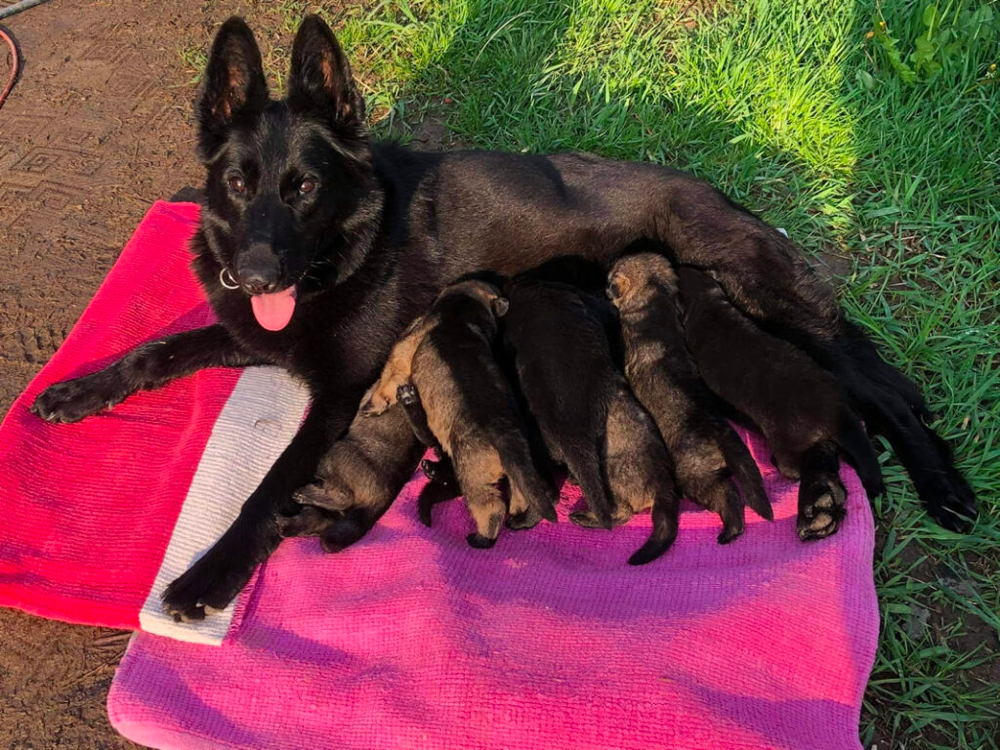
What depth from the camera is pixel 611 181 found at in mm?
3607

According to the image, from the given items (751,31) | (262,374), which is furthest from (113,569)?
(751,31)

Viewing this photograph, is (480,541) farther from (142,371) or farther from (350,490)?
(142,371)

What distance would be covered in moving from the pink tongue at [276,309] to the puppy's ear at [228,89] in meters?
0.61

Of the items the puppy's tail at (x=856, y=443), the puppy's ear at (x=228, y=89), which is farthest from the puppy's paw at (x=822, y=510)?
the puppy's ear at (x=228, y=89)

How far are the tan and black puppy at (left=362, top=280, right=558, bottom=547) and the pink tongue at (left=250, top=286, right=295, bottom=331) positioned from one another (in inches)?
18.3

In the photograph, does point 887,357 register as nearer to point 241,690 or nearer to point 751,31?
point 751,31

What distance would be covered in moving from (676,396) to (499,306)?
866mm

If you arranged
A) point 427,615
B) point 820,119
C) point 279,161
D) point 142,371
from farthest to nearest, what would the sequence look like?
1. point 820,119
2. point 142,371
3. point 279,161
4. point 427,615

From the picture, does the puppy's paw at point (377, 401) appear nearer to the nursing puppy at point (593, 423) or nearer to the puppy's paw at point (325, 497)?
the puppy's paw at point (325, 497)

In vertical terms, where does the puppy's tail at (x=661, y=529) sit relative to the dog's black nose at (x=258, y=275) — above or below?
below

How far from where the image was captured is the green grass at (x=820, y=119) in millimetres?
3434

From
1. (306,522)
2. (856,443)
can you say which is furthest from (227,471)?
(856,443)

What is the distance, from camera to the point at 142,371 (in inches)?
134

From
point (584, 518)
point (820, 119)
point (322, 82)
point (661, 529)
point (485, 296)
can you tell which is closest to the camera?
point (661, 529)
